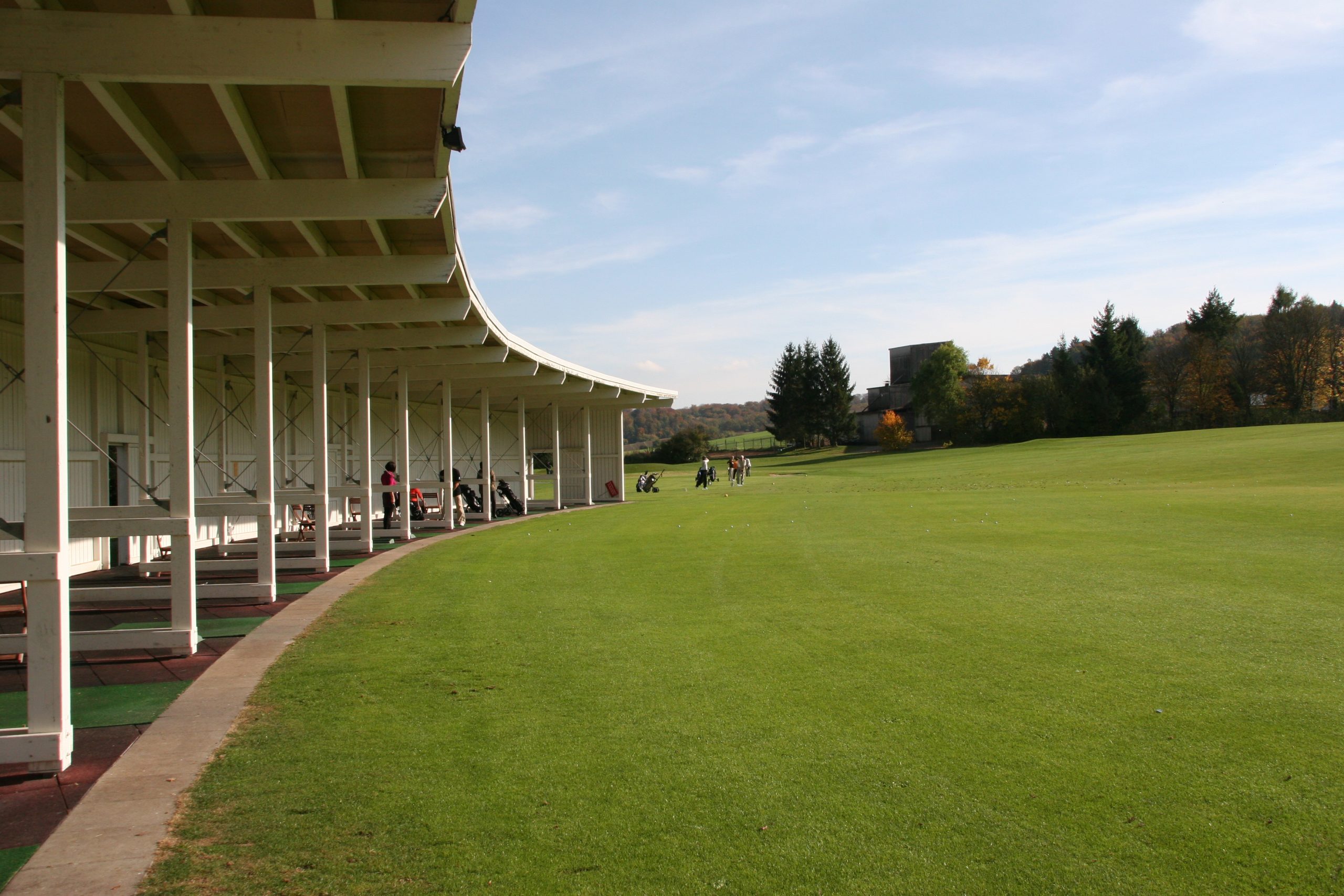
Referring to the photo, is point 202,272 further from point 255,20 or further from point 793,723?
point 793,723

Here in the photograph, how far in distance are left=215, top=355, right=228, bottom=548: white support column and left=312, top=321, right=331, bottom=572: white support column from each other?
1308 mm

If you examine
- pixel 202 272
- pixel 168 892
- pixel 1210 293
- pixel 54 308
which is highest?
pixel 1210 293

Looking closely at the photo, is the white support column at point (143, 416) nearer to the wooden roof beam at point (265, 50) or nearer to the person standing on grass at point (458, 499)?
the wooden roof beam at point (265, 50)

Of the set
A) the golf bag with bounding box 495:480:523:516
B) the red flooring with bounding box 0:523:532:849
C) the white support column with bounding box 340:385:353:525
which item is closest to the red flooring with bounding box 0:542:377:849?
the red flooring with bounding box 0:523:532:849

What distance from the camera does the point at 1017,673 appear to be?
6105mm

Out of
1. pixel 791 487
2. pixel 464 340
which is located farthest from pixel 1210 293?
pixel 464 340

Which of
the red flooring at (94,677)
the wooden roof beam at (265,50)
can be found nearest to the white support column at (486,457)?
the red flooring at (94,677)

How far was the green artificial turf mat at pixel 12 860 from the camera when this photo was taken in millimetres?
3531

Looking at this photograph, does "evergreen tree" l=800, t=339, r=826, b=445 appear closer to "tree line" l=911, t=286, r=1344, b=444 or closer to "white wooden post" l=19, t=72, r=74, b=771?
"tree line" l=911, t=286, r=1344, b=444

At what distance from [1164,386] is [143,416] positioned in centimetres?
7221

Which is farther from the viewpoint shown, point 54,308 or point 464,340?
point 464,340

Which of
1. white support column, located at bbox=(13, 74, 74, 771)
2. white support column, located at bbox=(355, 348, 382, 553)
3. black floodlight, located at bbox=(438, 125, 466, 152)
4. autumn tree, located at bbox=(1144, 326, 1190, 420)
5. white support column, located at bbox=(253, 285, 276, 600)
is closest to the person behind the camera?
white support column, located at bbox=(13, 74, 74, 771)

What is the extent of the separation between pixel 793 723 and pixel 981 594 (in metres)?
4.86

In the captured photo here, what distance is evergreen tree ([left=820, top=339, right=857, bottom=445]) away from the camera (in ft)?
281
